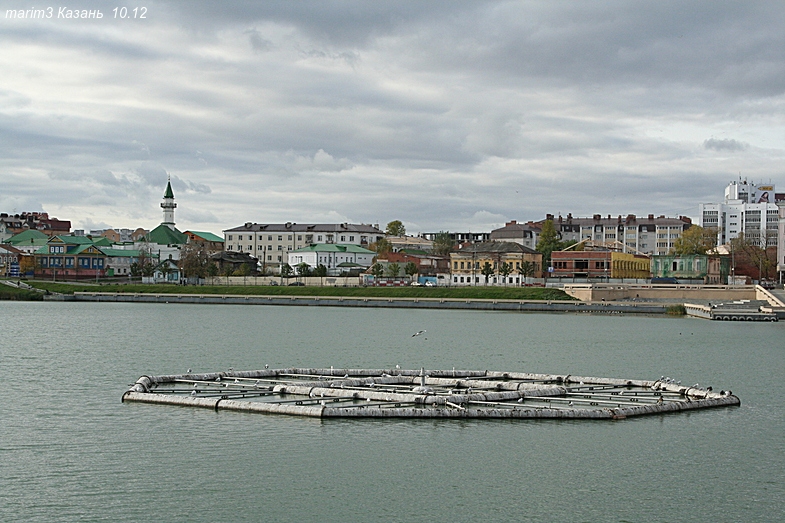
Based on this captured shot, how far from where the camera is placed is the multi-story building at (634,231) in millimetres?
174000

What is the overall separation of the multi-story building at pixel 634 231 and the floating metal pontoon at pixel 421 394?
141214mm

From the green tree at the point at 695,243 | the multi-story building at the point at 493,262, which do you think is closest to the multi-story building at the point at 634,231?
the green tree at the point at 695,243

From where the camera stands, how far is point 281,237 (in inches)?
6654

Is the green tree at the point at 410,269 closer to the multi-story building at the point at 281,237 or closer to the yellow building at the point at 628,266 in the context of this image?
the yellow building at the point at 628,266

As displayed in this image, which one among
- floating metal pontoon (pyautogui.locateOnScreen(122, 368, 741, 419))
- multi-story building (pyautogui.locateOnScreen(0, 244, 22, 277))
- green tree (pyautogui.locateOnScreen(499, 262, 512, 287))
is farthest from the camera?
multi-story building (pyautogui.locateOnScreen(0, 244, 22, 277))

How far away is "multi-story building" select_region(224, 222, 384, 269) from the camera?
16800 centimetres

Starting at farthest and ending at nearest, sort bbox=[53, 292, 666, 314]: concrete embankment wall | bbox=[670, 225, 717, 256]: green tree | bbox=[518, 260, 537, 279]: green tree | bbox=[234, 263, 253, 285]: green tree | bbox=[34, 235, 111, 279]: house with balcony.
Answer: bbox=[234, 263, 253, 285]: green tree → bbox=[34, 235, 111, 279]: house with balcony → bbox=[670, 225, 717, 256]: green tree → bbox=[518, 260, 537, 279]: green tree → bbox=[53, 292, 666, 314]: concrete embankment wall

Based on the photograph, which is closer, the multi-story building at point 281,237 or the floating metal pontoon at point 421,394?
the floating metal pontoon at point 421,394

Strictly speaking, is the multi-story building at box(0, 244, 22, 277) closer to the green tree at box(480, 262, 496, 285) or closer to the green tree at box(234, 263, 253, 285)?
the green tree at box(234, 263, 253, 285)

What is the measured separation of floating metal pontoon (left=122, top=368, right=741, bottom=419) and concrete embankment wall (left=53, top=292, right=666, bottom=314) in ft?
191

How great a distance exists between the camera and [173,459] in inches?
904

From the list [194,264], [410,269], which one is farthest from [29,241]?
[410,269]

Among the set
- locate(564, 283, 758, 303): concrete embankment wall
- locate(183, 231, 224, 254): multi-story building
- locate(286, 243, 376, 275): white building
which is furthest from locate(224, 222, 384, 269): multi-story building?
locate(564, 283, 758, 303): concrete embankment wall

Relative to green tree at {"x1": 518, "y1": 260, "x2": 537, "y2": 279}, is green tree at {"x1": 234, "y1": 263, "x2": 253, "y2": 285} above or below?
below
